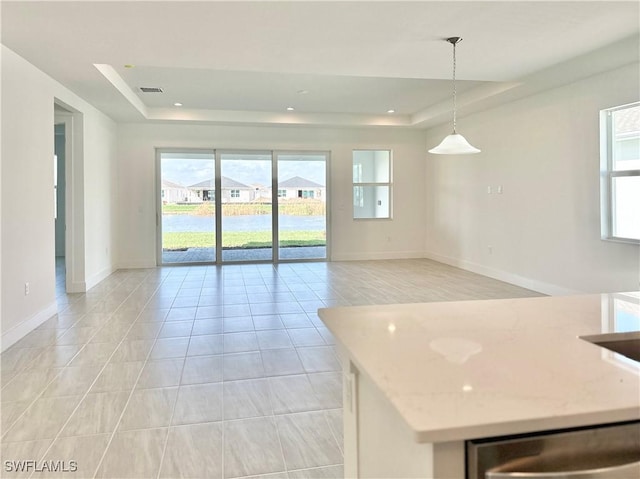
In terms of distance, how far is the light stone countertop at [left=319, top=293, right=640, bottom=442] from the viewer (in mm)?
729

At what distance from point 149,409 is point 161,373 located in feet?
1.77

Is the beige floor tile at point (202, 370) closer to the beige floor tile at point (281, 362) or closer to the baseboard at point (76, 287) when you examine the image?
the beige floor tile at point (281, 362)

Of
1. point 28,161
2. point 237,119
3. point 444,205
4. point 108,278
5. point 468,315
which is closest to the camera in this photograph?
point 468,315

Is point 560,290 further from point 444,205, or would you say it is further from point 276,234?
point 276,234

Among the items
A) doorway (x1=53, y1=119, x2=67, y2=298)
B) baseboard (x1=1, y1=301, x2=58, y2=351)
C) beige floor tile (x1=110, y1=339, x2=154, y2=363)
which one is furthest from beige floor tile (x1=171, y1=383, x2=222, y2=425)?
doorway (x1=53, y1=119, x2=67, y2=298)

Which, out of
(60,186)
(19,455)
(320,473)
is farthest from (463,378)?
(60,186)

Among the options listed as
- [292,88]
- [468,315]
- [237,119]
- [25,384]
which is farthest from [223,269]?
[468,315]

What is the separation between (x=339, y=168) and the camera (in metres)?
8.39

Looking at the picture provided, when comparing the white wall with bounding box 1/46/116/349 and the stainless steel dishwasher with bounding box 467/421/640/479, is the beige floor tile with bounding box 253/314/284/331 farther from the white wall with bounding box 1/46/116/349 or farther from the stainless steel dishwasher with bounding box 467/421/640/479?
the stainless steel dishwasher with bounding box 467/421/640/479

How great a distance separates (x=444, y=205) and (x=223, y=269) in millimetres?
4248

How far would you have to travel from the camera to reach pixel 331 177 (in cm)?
838

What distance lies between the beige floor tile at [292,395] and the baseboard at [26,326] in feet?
7.60

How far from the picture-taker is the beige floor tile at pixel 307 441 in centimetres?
192

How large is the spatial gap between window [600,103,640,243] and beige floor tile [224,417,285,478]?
4043 mm
